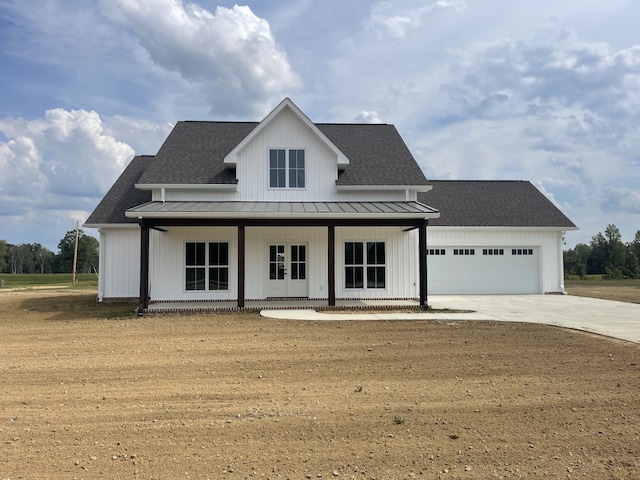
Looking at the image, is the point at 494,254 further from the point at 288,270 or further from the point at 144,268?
the point at 144,268

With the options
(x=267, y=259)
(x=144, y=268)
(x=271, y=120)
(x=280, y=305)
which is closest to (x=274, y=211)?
(x=267, y=259)

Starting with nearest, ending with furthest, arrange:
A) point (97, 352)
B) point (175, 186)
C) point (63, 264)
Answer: point (97, 352) < point (175, 186) < point (63, 264)

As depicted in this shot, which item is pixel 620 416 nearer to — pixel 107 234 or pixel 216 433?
pixel 216 433

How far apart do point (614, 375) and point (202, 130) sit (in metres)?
17.7

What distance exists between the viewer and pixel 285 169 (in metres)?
16.6

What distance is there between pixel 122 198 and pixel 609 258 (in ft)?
157

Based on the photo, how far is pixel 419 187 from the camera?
16766mm

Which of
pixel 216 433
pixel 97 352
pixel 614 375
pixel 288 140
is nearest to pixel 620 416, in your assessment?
pixel 614 375

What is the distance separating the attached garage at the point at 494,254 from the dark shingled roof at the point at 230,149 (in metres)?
3.85

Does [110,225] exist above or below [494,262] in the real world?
above

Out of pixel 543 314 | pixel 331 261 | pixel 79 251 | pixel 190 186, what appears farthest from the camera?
pixel 79 251

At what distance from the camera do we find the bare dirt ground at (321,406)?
412cm

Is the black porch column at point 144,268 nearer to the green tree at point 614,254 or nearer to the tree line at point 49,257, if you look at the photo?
the green tree at point 614,254

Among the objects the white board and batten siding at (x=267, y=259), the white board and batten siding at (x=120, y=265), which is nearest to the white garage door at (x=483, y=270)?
the white board and batten siding at (x=267, y=259)
